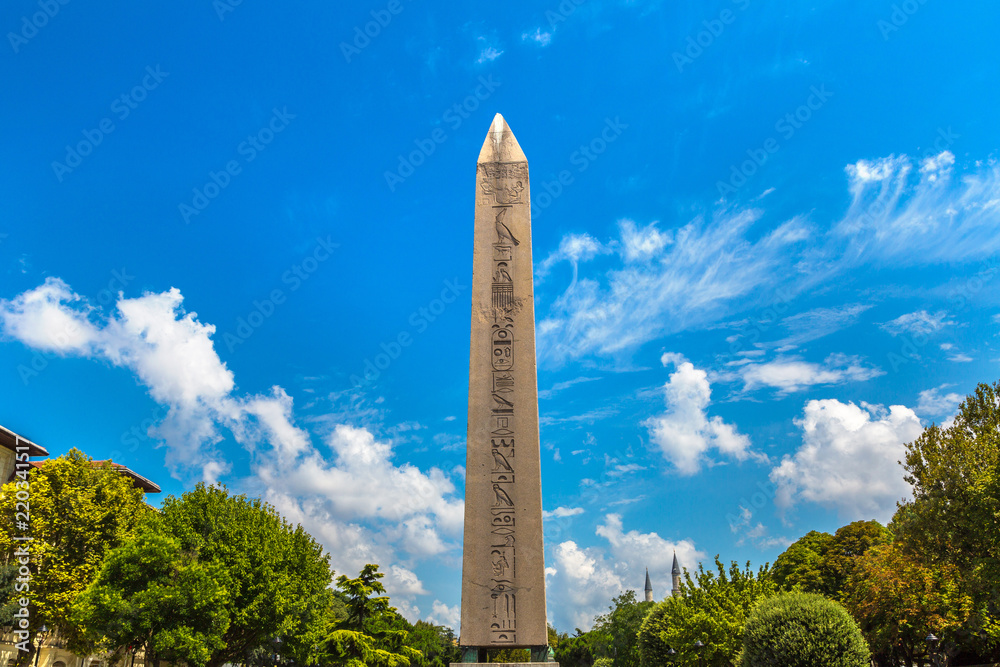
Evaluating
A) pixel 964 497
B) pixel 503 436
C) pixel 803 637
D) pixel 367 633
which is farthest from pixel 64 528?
pixel 964 497

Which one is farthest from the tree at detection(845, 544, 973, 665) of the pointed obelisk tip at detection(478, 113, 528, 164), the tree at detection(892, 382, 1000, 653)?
the pointed obelisk tip at detection(478, 113, 528, 164)

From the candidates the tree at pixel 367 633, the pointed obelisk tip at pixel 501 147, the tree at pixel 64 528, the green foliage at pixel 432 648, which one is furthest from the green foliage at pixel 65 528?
the green foliage at pixel 432 648

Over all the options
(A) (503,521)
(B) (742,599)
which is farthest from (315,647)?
(A) (503,521)

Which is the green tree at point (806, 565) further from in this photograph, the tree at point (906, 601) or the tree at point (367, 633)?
the tree at point (367, 633)

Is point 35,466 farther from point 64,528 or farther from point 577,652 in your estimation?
point 577,652

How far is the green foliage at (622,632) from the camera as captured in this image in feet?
182

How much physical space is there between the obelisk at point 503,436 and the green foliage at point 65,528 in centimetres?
2178

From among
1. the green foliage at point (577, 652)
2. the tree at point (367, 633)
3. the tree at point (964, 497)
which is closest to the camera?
the tree at point (964, 497)

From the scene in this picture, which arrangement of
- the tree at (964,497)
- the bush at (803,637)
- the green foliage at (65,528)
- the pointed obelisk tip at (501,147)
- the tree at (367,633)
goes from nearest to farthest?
1. the pointed obelisk tip at (501,147)
2. the bush at (803,637)
3. the tree at (964,497)
4. the green foliage at (65,528)
5. the tree at (367,633)

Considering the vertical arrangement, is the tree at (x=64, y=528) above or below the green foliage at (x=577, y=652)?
above

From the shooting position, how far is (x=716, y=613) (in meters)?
25.9

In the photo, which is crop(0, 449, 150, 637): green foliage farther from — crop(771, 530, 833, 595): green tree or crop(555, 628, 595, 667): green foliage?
crop(555, 628, 595, 667): green foliage

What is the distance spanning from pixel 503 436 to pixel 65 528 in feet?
80.2

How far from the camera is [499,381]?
8648 mm
